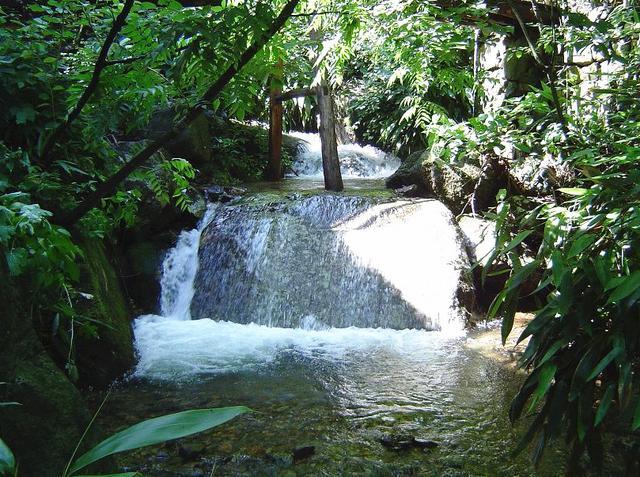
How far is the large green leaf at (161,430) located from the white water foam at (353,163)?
36.4 feet

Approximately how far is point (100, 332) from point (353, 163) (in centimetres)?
905

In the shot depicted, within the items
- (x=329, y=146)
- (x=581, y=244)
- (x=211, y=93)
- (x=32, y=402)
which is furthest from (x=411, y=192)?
(x=32, y=402)

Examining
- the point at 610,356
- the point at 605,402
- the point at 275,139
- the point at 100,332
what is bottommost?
the point at 100,332

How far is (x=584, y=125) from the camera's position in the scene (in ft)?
11.7

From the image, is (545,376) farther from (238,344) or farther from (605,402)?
(238,344)

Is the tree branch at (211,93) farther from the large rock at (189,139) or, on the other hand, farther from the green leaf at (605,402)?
the large rock at (189,139)

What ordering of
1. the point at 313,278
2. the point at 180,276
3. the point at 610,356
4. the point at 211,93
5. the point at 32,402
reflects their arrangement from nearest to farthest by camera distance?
the point at 32,402 < the point at 610,356 < the point at 211,93 < the point at 313,278 < the point at 180,276

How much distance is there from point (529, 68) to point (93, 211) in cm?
694

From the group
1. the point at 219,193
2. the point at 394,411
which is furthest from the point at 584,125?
the point at 219,193

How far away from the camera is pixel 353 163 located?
487 inches

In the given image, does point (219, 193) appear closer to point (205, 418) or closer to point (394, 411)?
point (394, 411)

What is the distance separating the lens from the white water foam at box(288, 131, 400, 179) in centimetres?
1215

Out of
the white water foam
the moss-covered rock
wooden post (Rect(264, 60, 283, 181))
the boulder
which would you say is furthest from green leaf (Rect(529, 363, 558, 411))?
the white water foam

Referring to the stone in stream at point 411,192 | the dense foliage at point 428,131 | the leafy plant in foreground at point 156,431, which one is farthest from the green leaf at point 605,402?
the stone in stream at point 411,192
